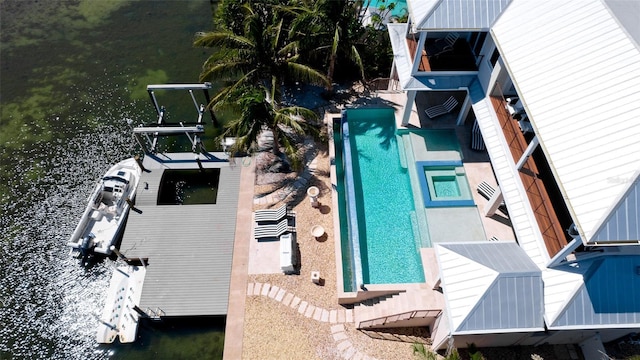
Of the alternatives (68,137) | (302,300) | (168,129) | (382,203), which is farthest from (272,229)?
(68,137)

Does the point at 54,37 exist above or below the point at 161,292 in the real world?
above

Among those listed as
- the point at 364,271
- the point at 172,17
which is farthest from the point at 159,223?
the point at 172,17

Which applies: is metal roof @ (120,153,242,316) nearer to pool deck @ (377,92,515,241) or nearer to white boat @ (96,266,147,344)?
white boat @ (96,266,147,344)

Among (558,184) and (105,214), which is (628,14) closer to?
(558,184)

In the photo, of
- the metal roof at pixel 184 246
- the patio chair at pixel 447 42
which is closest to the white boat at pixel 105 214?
the metal roof at pixel 184 246

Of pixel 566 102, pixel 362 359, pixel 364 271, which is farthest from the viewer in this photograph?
pixel 364 271

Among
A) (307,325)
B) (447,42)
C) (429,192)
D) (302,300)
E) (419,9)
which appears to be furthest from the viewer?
(447,42)

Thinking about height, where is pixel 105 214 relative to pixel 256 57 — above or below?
below

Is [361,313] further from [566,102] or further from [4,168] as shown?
[4,168]
